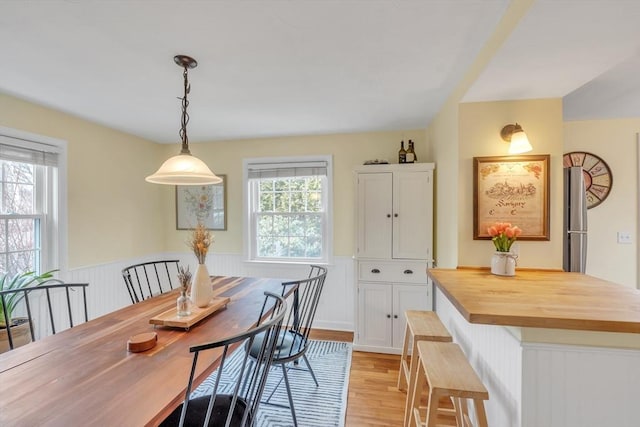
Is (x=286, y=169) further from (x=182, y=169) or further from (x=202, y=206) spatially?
(x=182, y=169)

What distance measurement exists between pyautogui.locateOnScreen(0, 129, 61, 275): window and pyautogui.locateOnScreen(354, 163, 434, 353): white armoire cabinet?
2883mm

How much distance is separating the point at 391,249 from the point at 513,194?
1.14 metres

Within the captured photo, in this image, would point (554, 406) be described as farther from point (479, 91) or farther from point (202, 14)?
point (202, 14)

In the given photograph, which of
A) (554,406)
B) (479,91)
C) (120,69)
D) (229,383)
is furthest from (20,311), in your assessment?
(479,91)

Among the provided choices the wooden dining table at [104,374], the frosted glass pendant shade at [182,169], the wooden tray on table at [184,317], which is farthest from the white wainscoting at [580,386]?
the frosted glass pendant shade at [182,169]

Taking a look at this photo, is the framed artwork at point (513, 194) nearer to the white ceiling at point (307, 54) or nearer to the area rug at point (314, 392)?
the white ceiling at point (307, 54)

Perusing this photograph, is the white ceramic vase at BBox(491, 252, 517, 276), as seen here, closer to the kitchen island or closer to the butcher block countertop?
the butcher block countertop

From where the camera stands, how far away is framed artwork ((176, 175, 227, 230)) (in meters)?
3.55

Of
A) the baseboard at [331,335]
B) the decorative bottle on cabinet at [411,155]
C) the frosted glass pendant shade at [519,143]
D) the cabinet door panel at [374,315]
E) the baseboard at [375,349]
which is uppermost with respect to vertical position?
the decorative bottle on cabinet at [411,155]

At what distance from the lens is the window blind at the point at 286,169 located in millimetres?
3279

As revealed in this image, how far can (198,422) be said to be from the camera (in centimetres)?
115

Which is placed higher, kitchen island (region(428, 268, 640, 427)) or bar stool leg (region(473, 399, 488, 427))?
kitchen island (region(428, 268, 640, 427))

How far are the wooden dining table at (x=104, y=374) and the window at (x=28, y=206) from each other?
156 centimetres

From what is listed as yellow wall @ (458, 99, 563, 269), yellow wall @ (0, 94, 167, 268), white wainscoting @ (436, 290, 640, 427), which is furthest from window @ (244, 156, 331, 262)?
white wainscoting @ (436, 290, 640, 427)
